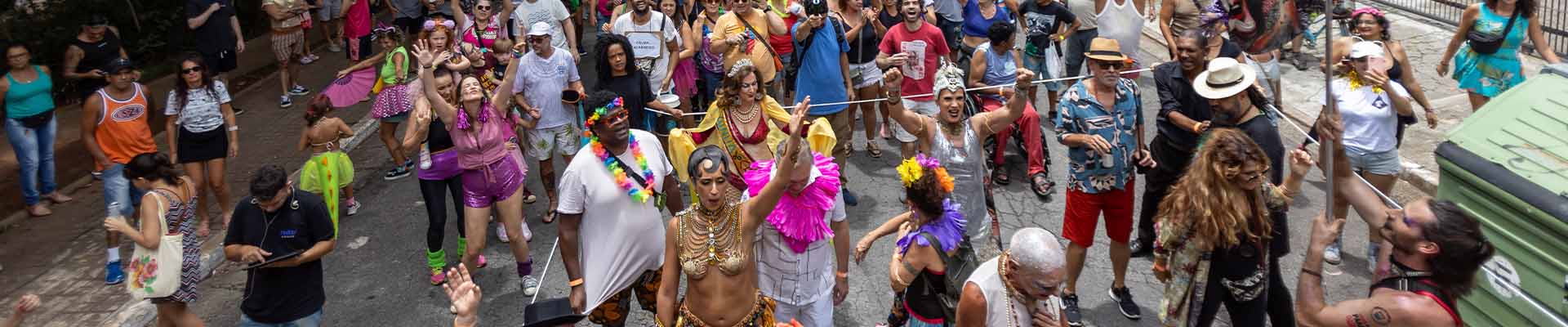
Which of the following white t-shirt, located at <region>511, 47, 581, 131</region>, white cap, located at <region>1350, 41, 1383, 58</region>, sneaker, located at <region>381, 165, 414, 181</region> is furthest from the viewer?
sneaker, located at <region>381, 165, 414, 181</region>

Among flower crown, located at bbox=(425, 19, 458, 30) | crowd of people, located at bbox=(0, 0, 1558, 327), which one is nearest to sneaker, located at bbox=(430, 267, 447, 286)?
crowd of people, located at bbox=(0, 0, 1558, 327)

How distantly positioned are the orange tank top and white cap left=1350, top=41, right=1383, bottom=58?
8.17m

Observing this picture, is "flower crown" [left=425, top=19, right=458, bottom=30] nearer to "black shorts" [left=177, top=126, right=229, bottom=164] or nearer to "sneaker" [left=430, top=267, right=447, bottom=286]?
"black shorts" [left=177, top=126, right=229, bottom=164]

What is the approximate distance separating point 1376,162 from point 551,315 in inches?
199

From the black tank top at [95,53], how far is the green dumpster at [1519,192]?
9624mm

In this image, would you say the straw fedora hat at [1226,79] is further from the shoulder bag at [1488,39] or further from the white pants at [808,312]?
the shoulder bag at [1488,39]

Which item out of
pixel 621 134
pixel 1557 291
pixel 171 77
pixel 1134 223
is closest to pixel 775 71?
pixel 1134 223

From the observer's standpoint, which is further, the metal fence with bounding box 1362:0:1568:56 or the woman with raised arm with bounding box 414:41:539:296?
the metal fence with bounding box 1362:0:1568:56

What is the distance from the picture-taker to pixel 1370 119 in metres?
6.96

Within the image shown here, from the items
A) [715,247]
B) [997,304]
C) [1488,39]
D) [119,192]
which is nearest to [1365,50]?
[1488,39]

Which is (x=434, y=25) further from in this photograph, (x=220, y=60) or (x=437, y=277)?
(x=220, y=60)

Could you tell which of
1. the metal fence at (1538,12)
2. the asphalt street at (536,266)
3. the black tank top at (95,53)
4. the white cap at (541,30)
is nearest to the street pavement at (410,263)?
the asphalt street at (536,266)

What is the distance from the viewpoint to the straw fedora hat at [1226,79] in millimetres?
6234

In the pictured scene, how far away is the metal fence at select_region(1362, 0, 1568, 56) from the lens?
39.0 feet
